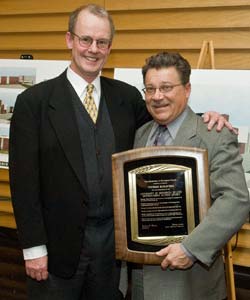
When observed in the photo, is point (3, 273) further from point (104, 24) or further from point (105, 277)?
point (104, 24)

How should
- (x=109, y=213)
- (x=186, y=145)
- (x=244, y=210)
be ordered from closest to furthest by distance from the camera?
(x=244, y=210)
(x=186, y=145)
(x=109, y=213)

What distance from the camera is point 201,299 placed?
2.01 metres

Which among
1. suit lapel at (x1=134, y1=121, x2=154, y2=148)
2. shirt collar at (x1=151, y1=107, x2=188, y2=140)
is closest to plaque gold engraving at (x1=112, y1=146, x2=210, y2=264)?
shirt collar at (x1=151, y1=107, x2=188, y2=140)

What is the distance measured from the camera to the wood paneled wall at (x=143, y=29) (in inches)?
134

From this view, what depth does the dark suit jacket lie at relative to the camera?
206 cm

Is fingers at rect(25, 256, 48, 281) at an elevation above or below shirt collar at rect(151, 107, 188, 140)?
below

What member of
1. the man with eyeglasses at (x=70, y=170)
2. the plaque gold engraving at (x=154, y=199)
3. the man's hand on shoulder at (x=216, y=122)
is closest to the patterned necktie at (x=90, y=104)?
the man with eyeglasses at (x=70, y=170)

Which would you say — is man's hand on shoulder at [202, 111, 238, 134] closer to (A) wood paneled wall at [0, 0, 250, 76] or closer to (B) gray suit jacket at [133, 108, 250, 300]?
(B) gray suit jacket at [133, 108, 250, 300]

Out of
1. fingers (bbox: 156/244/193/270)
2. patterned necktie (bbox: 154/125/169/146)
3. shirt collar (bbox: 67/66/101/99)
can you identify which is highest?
shirt collar (bbox: 67/66/101/99)

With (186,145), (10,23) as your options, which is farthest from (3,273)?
(186,145)

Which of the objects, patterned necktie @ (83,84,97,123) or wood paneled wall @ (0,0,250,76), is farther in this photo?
wood paneled wall @ (0,0,250,76)

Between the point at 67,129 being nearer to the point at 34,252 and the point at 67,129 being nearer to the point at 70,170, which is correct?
the point at 70,170

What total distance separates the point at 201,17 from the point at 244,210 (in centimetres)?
206

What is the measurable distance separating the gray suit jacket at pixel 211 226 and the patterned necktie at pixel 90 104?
0.43m
